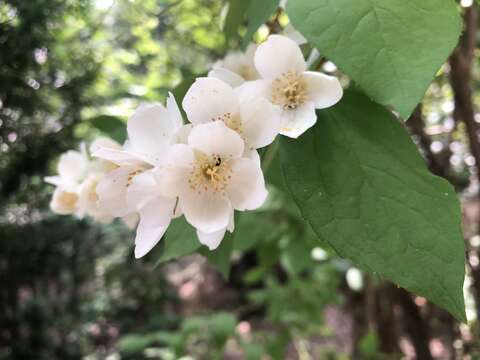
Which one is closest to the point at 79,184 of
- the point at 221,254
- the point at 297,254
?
the point at 221,254

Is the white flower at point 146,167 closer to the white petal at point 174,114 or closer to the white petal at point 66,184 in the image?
the white petal at point 174,114

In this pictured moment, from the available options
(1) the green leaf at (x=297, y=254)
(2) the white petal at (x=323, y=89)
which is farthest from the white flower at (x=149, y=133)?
(1) the green leaf at (x=297, y=254)

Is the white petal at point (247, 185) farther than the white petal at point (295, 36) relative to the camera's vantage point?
No

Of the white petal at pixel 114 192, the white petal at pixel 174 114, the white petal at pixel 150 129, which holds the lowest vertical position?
the white petal at pixel 114 192

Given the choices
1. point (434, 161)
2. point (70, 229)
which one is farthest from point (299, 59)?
point (70, 229)

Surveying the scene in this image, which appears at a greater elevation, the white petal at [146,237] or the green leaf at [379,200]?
the green leaf at [379,200]

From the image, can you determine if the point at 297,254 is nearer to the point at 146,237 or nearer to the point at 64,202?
the point at 64,202
